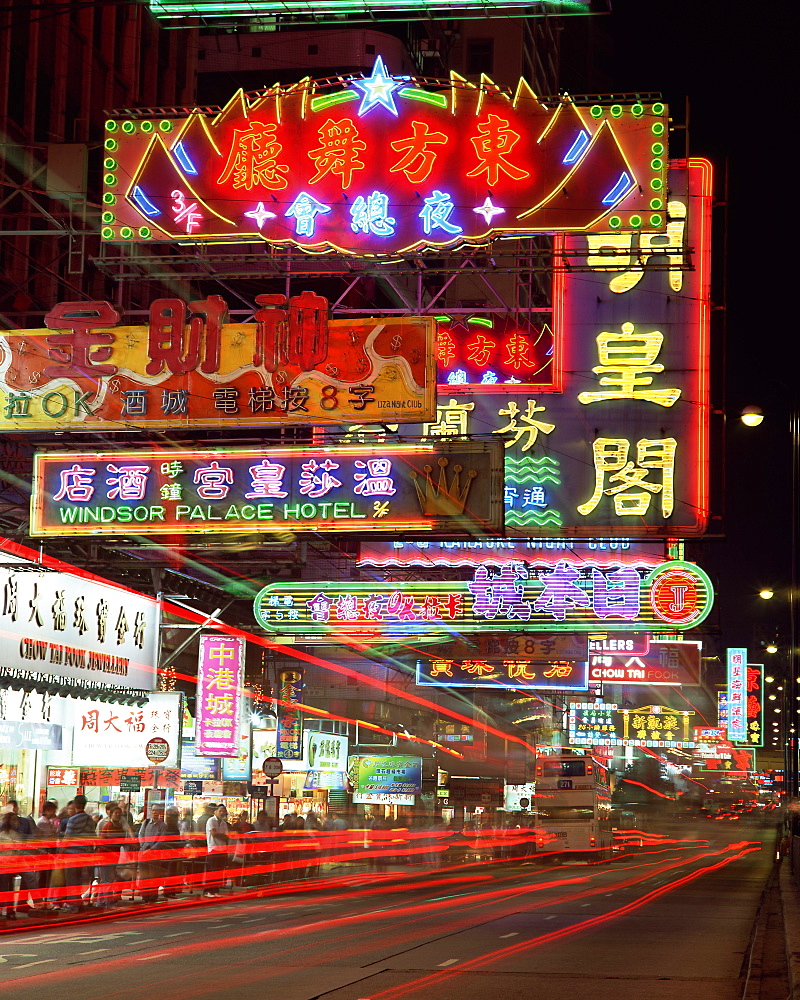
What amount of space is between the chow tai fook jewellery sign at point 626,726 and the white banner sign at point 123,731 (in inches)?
1519

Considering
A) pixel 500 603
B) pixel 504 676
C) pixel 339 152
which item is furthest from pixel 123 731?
pixel 504 676

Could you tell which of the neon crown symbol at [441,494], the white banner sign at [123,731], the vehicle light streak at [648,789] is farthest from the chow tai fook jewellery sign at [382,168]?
the vehicle light streak at [648,789]

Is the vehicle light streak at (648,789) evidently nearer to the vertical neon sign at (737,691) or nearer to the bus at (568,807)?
the vertical neon sign at (737,691)

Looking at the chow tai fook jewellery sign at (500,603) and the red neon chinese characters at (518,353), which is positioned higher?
the red neon chinese characters at (518,353)

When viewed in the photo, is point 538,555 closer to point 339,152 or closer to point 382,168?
point 382,168

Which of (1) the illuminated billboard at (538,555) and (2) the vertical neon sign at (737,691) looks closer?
(1) the illuminated billboard at (538,555)

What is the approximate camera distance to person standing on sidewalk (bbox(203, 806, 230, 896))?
29172mm

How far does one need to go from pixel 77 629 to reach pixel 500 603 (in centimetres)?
832

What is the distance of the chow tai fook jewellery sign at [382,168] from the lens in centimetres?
2117

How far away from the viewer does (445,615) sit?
93.2 feet

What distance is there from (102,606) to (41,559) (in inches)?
143

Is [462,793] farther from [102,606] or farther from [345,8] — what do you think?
[345,8]

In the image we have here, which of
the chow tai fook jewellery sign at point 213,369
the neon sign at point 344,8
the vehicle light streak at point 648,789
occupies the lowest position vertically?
the vehicle light streak at point 648,789

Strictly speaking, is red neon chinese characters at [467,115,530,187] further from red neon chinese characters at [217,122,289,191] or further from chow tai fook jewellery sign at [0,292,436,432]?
red neon chinese characters at [217,122,289,191]
